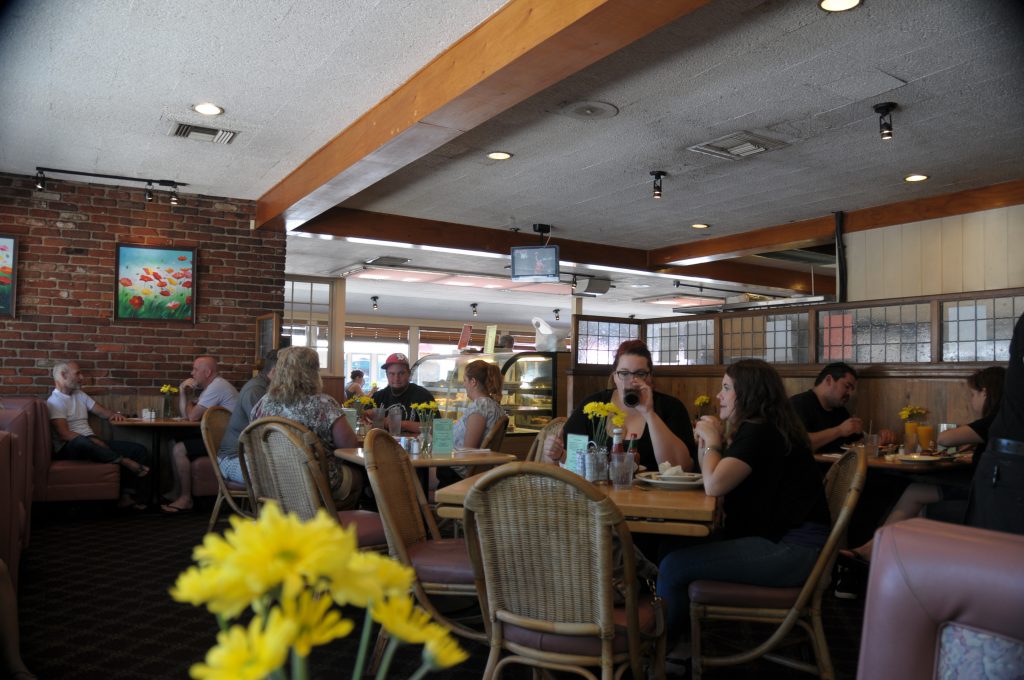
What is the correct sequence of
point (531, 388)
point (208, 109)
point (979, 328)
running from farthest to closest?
point (531, 388) → point (979, 328) → point (208, 109)

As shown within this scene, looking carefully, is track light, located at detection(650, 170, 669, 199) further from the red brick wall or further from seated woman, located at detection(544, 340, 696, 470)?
the red brick wall

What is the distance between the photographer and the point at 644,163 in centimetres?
637

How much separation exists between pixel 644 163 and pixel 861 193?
226 centimetres

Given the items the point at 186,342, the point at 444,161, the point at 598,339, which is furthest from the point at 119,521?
the point at 598,339

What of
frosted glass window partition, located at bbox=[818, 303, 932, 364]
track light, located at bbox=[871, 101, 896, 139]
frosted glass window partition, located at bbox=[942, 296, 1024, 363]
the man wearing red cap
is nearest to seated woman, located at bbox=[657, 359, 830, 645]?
track light, located at bbox=[871, 101, 896, 139]

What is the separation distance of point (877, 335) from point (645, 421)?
157 inches

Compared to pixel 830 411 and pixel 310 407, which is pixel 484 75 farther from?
pixel 830 411

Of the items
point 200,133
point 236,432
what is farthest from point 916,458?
point 200,133

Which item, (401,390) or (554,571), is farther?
(401,390)

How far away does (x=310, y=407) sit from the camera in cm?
432

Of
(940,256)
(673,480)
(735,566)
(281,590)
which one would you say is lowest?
(735,566)

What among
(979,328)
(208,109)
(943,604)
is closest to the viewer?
(943,604)

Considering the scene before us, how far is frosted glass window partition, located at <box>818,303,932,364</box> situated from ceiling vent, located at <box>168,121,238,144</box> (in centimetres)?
502

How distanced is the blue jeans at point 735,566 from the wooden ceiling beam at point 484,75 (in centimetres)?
211
